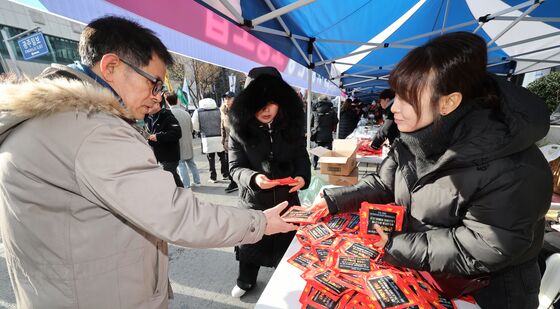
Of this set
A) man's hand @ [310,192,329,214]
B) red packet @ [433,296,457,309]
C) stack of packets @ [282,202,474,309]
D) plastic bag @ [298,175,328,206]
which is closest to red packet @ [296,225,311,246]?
stack of packets @ [282,202,474,309]

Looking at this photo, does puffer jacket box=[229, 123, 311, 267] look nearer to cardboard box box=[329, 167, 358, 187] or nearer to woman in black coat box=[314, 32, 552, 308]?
woman in black coat box=[314, 32, 552, 308]

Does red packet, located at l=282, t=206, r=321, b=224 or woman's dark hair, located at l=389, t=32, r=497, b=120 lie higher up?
woman's dark hair, located at l=389, t=32, r=497, b=120

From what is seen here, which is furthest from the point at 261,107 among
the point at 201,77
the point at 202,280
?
the point at 201,77

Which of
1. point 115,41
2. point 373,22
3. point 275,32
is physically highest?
point 373,22

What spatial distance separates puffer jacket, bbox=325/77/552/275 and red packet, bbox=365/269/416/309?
79 millimetres

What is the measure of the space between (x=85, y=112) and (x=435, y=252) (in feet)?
4.62

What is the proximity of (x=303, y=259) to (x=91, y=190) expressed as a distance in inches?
39.3

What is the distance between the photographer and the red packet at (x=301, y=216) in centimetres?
146

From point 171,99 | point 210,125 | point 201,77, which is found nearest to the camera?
point 171,99

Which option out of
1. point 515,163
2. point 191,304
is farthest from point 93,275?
point 191,304

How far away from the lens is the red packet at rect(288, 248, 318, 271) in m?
1.25

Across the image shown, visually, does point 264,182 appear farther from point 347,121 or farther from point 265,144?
point 347,121

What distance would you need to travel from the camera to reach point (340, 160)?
3.12 metres

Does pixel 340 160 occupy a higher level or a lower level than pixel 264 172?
lower
